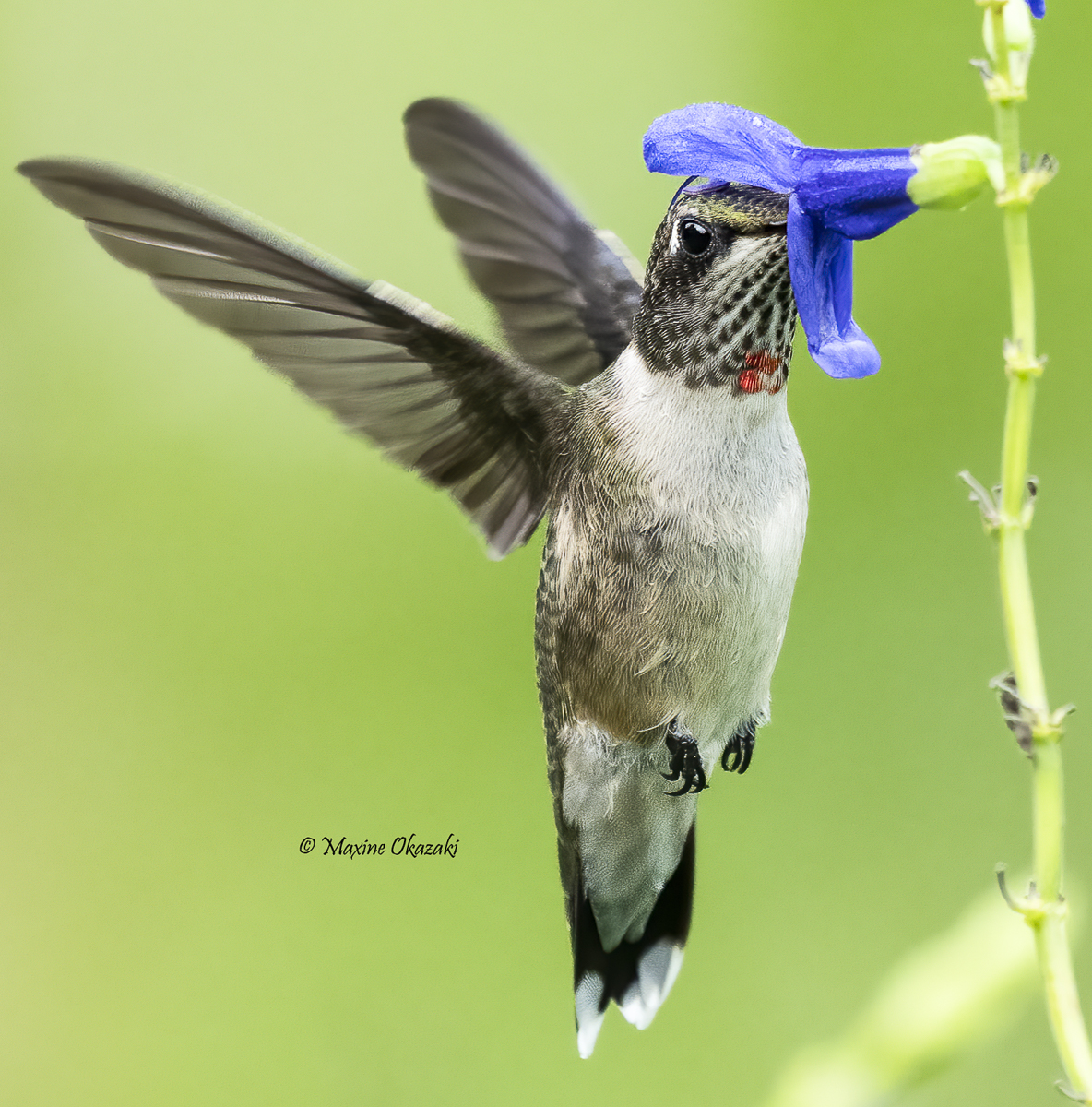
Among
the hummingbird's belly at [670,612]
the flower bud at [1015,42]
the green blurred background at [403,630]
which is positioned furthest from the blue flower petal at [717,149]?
the green blurred background at [403,630]

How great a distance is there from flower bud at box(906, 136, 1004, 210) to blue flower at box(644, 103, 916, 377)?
0.23 feet

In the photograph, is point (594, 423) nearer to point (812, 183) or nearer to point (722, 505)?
point (722, 505)

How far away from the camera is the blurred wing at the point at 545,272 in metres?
2.61

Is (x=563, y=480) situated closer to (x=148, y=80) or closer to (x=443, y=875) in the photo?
(x=443, y=875)

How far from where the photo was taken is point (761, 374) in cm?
174

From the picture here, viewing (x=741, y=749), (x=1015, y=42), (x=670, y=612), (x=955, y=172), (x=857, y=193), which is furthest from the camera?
(x=741, y=749)

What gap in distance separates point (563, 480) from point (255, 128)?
289cm

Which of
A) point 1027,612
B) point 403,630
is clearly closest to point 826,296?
point 1027,612

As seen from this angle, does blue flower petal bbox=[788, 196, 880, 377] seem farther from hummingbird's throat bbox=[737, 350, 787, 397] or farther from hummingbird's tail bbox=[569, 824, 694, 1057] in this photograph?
hummingbird's tail bbox=[569, 824, 694, 1057]

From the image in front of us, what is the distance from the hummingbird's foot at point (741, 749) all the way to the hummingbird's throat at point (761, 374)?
2.42ft

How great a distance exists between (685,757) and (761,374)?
67 centimetres

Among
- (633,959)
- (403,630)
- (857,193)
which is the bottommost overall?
(633,959)

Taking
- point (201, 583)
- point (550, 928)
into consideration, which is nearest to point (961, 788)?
point (550, 928)

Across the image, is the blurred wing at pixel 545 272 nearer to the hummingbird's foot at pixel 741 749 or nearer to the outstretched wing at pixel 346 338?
the outstretched wing at pixel 346 338
